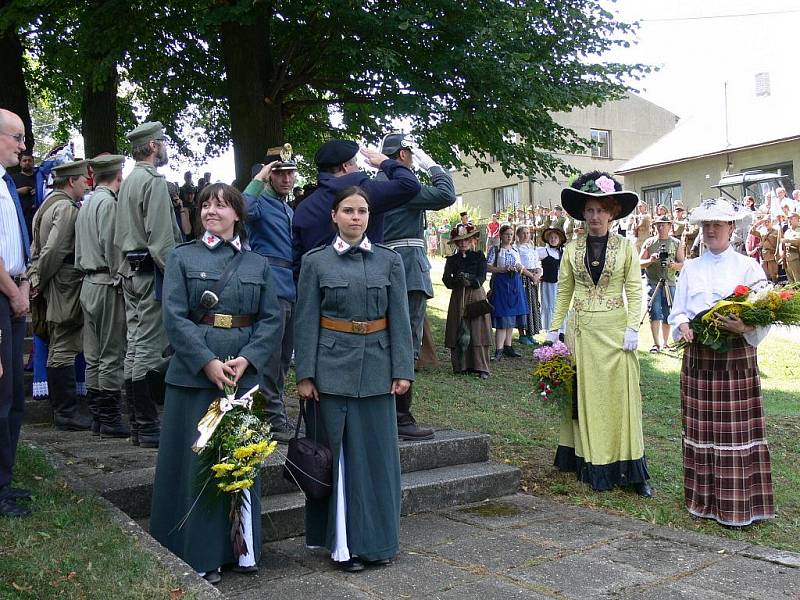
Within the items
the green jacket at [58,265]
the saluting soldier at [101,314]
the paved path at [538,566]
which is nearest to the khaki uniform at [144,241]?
the saluting soldier at [101,314]

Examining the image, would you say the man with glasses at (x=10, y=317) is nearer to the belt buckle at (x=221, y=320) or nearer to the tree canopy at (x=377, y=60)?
the belt buckle at (x=221, y=320)

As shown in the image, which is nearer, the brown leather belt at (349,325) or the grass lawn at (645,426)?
the brown leather belt at (349,325)

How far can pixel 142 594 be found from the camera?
3.29 meters

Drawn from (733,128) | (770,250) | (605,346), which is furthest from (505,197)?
(605,346)

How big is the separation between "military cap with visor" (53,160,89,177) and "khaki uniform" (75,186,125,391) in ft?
1.76

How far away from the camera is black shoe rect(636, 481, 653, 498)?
6195mm

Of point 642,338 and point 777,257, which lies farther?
point 777,257

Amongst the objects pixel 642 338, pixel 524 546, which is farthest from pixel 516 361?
pixel 524 546

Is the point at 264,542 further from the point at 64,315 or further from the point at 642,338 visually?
the point at 642,338

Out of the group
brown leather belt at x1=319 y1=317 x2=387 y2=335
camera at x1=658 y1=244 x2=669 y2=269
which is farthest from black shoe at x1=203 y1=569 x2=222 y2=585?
camera at x1=658 y1=244 x2=669 y2=269

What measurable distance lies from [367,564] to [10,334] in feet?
7.59

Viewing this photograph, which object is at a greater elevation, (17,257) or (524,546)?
(17,257)

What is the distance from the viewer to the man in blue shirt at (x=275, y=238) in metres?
5.75

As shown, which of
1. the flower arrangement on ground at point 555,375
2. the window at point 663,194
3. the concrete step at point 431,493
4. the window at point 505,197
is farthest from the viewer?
the window at point 505,197
